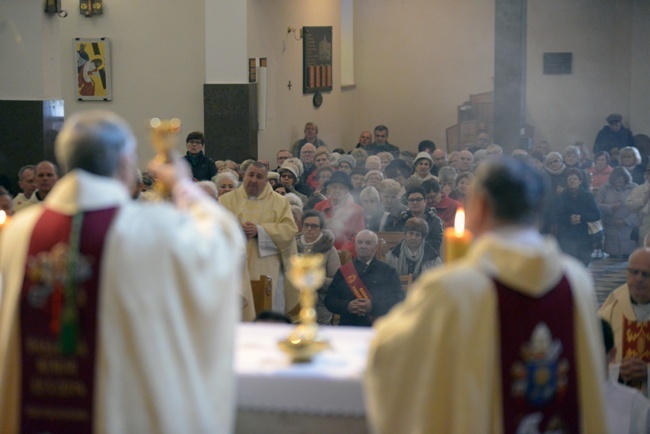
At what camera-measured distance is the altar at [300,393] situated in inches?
147

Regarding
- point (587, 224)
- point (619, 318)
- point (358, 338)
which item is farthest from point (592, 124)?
point (358, 338)

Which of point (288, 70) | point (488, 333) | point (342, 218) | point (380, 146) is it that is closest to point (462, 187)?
point (342, 218)

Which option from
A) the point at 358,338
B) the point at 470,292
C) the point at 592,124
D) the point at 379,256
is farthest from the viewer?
the point at 592,124

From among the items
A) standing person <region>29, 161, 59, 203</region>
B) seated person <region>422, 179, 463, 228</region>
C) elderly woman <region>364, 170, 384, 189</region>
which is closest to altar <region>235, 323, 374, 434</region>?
standing person <region>29, 161, 59, 203</region>

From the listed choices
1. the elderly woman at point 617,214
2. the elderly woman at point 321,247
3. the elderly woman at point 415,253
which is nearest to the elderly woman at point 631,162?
the elderly woman at point 617,214

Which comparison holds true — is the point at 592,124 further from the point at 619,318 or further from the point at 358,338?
the point at 358,338

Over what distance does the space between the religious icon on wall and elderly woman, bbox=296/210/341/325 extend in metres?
10.7

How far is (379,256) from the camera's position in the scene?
8.72m

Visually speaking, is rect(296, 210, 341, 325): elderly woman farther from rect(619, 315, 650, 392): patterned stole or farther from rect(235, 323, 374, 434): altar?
rect(235, 323, 374, 434): altar

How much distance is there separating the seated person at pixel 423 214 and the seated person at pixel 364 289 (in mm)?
1303

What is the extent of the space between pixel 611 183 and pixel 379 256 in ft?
18.3

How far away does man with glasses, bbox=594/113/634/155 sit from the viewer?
20.0 meters

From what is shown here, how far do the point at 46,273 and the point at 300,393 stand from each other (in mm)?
896

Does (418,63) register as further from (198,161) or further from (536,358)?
(536,358)
